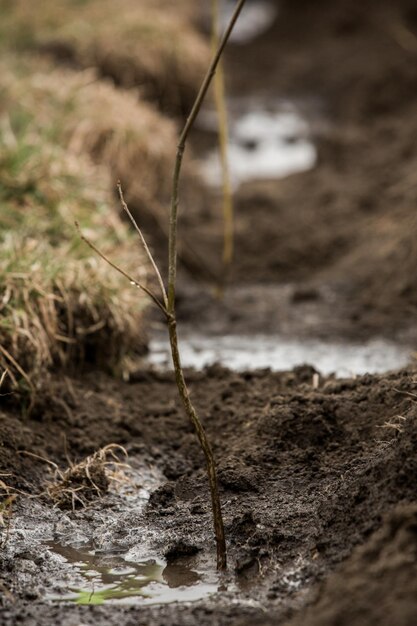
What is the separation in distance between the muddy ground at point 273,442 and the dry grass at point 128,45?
69.6 inches

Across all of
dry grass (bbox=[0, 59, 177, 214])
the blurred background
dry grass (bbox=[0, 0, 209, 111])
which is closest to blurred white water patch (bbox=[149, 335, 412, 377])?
the blurred background

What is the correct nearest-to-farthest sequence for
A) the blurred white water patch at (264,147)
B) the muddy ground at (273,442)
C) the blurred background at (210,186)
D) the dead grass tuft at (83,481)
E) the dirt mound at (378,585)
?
the dirt mound at (378,585) → the muddy ground at (273,442) → the dead grass tuft at (83,481) → the blurred background at (210,186) → the blurred white water patch at (264,147)

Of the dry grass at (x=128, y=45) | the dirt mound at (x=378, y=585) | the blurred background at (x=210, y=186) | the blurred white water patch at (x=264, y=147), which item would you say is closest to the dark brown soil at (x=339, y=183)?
the blurred background at (x=210, y=186)

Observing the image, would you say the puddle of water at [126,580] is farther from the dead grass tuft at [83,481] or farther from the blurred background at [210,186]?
the blurred background at [210,186]

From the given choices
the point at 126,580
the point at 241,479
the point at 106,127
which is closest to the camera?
the point at 126,580

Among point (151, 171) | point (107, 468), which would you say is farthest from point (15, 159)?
point (107, 468)

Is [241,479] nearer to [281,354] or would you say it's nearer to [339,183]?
[281,354]

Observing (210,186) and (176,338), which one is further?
(210,186)

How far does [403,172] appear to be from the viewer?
788cm

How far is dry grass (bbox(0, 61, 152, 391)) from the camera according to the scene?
433 cm

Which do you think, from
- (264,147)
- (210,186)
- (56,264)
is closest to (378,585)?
(56,264)

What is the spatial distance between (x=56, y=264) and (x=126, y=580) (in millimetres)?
1997

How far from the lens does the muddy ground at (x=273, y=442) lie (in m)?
2.78

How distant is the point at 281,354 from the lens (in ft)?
17.6
